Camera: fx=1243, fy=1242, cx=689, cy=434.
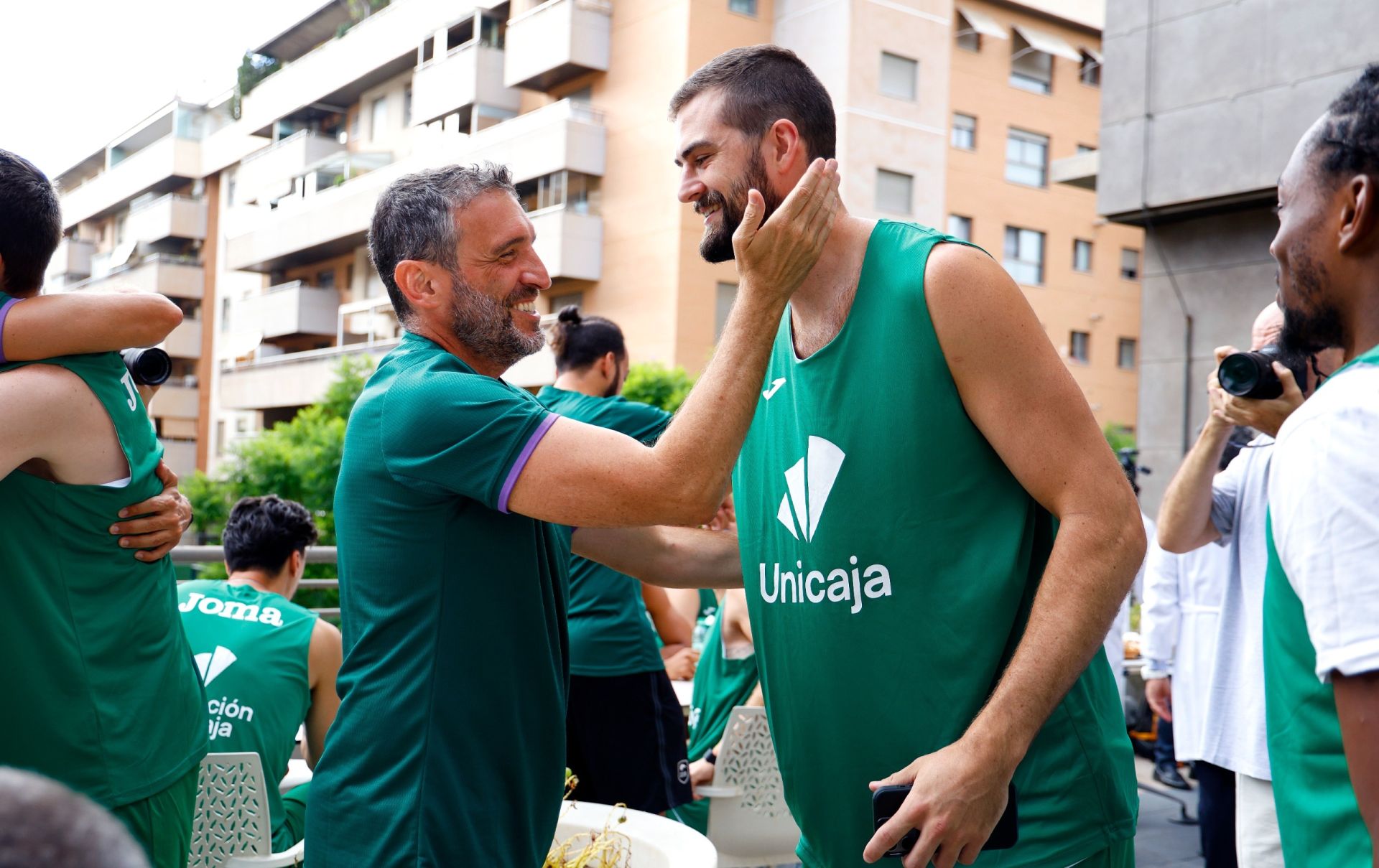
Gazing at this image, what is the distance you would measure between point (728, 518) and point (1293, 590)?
278cm

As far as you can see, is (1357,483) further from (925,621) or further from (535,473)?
(535,473)

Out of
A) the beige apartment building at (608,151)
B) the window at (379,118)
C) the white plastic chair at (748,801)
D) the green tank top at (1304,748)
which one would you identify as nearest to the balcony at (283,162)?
the beige apartment building at (608,151)

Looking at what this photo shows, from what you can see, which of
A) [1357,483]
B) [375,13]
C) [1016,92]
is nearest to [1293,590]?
[1357,483]

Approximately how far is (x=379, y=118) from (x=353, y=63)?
4.83 ft

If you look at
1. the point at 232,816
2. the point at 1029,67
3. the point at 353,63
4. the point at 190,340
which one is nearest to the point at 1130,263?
the point at 1029,67

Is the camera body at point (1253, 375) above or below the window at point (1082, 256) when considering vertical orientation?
below

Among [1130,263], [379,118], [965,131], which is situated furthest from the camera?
[379,118]

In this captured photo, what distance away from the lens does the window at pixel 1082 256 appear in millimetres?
30922

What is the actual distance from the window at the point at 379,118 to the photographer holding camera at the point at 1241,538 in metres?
30.5

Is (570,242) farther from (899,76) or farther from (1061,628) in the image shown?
(1061,628)

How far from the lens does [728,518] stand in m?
4.16

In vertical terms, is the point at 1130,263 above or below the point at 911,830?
above

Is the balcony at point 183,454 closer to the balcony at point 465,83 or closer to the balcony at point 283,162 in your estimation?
the balcony at point 283,162

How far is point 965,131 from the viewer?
28.6 m
